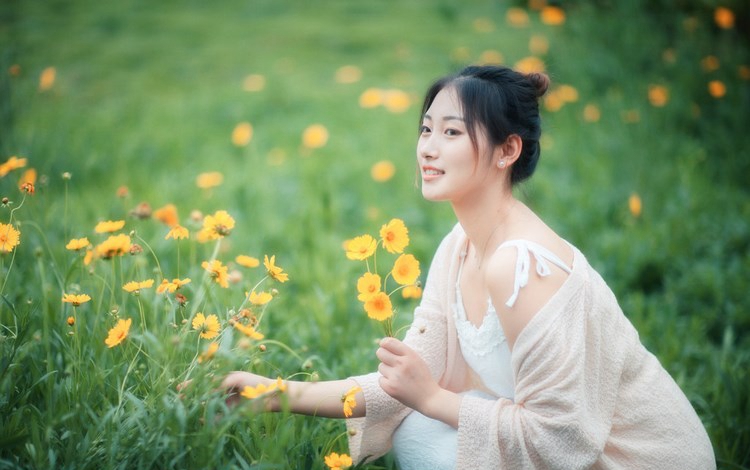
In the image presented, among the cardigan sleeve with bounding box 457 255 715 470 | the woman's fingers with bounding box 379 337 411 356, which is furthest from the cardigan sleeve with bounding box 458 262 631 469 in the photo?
the woman's fingers with bounding box 379 337 411 356

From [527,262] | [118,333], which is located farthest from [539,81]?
[118,333]

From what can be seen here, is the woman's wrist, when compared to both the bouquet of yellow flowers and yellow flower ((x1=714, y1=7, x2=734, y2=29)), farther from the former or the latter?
yellow flower ((x1=714, y1=7, x2=734, y2=29))

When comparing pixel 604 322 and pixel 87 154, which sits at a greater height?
pixel 604 322

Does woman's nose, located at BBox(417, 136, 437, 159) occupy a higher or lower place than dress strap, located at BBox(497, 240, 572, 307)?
higher

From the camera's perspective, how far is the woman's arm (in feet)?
5.01

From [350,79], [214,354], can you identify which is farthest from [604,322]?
[350,79]

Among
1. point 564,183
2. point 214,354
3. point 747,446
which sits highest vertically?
point 214,354

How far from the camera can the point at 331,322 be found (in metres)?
2.44

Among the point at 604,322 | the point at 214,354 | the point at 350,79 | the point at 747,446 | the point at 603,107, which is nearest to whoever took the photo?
the point at 214,354

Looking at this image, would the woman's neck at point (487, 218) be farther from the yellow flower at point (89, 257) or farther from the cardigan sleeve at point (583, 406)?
the yellow flower at point (89, 257)

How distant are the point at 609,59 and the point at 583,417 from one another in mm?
3267

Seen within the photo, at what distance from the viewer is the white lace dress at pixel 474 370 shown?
1532 millimetres

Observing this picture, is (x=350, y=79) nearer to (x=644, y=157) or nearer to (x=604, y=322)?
(x=644, y=157)

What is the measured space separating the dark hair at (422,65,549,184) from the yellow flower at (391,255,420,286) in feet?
0.94
